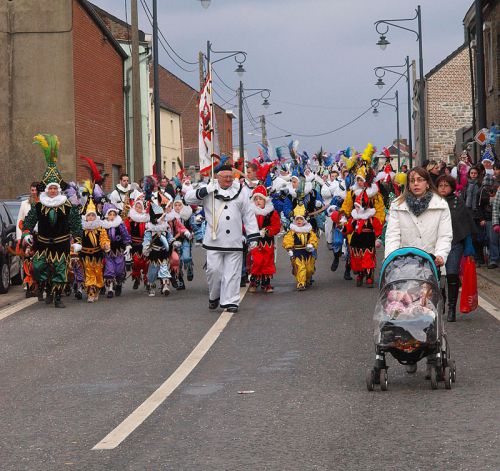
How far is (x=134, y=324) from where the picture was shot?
15.0 meters

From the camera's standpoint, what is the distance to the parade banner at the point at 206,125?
17.9m

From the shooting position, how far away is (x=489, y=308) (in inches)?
613

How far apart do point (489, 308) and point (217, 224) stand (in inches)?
145

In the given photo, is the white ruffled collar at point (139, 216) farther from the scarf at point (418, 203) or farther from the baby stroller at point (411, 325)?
the baby stroller at point (411, 325)

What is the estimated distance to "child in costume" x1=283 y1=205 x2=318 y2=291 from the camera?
762 inches

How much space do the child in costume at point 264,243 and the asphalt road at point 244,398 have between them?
3488 millimetres

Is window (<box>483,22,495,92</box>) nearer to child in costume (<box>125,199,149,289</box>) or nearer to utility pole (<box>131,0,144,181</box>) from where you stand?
utility pole (<box>131,0,144,181</box>)

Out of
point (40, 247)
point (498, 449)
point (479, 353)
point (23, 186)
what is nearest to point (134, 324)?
point (40, 247)

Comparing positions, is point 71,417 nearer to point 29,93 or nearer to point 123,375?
point 123,375

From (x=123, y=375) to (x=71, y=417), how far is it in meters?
1.98

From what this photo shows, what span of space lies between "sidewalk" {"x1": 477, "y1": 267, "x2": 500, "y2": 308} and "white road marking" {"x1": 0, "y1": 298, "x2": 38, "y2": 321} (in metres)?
6.49

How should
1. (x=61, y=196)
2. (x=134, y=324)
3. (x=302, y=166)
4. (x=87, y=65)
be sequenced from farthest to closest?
(x=87, y=65), (x=302, y=166), (x=61, y=196), (x=134, y=324)

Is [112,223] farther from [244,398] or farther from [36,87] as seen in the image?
[36,87]

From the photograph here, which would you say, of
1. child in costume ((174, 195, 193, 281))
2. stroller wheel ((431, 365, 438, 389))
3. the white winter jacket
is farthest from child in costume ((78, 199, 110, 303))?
stroller wheel ((431, 365, 438, 389))
